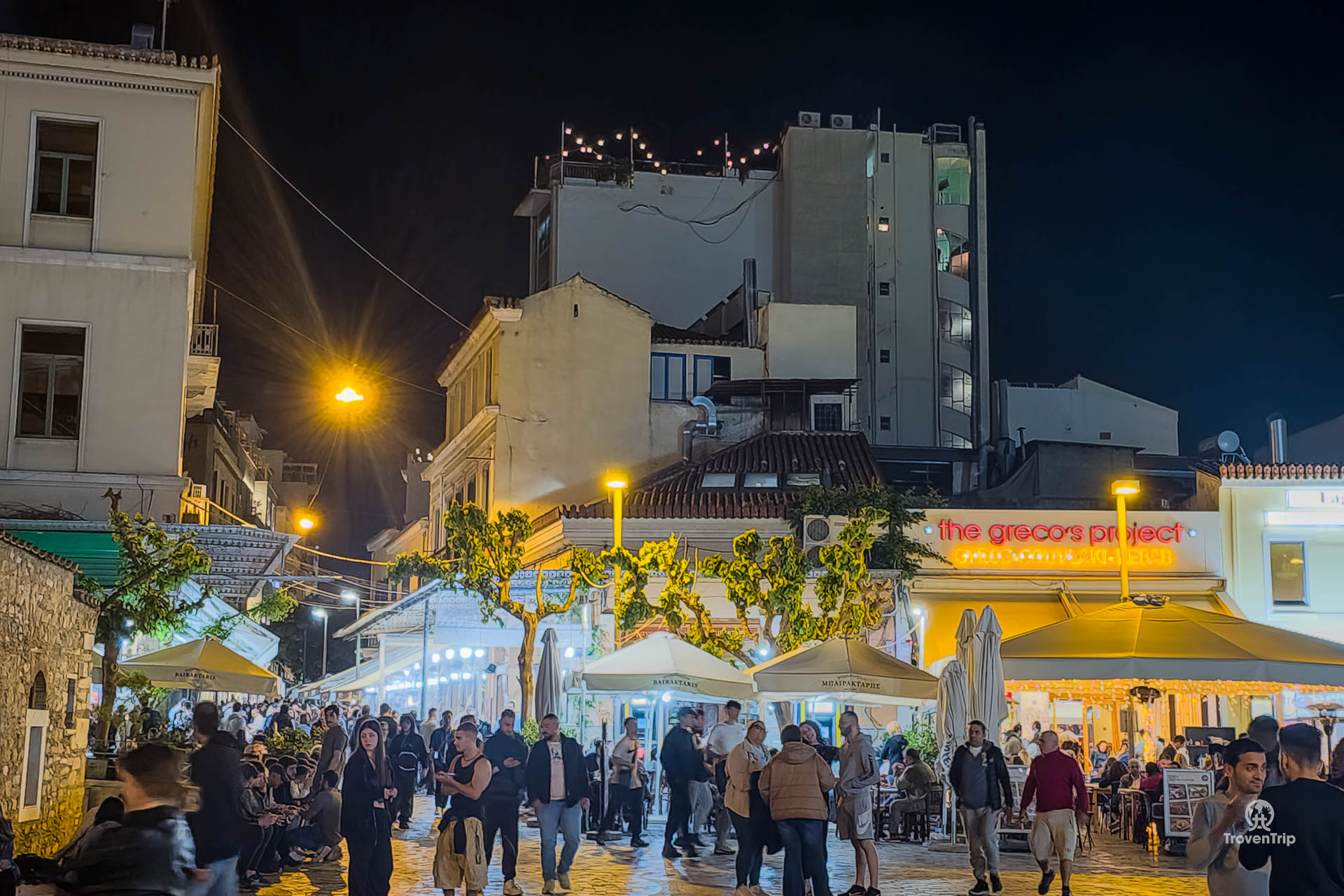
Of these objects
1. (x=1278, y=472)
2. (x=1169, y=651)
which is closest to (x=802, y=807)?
(x=1169, y=651)

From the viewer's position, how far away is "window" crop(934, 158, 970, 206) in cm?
5344

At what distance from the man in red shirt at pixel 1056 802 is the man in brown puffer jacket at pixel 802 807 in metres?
2.85

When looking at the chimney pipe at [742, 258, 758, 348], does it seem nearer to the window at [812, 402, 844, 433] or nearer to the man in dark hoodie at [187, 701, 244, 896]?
the window at [812, 402, 844, 433]

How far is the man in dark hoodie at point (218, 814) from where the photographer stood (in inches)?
403

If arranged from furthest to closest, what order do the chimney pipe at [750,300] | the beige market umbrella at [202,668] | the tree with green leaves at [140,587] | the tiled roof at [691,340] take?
the chimney pipe at [750,300], the tiled roof at [691,340], the beige market umbrella at [202,668], the tree with green leaves at [140,587]

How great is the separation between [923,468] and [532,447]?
13.2m

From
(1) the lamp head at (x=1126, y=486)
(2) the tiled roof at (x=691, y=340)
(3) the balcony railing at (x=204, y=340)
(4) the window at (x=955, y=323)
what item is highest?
(4) the window at (x=955, y=323)

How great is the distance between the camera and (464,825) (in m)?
13.8

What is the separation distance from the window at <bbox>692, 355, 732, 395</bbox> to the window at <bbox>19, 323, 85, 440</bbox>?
21.4m

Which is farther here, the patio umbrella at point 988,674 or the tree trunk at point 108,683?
the patio umbrella at point 988,674

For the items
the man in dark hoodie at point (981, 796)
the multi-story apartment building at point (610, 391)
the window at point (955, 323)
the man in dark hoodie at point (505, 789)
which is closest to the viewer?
the man in dark hoodie at point (505, 789)

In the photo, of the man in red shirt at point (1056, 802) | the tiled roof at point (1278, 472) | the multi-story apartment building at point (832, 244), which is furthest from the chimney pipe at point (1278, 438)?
the man in red shirt at point (1056, 802)

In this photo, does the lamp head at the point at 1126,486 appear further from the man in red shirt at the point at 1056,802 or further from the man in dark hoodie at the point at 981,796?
the man in red shirt at the point at 1056,802

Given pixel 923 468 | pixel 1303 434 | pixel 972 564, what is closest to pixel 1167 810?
pixel 972 564
